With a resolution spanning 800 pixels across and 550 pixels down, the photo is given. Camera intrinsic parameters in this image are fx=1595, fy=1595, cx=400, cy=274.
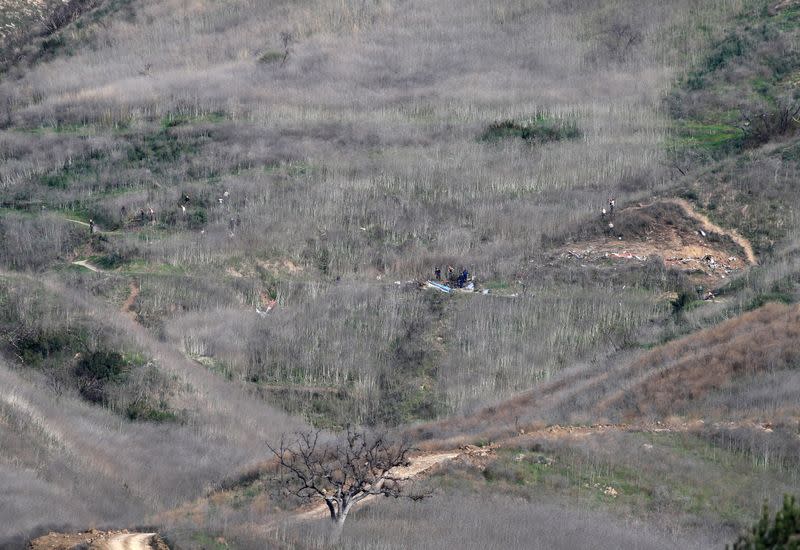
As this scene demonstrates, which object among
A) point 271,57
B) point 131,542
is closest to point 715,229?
point 271,57

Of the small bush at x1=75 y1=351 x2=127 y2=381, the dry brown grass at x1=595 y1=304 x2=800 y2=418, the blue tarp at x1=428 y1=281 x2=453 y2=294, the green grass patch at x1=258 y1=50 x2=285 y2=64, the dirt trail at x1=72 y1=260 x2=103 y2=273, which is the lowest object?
the blue tarp at x1=428 y1=281 x2=453 y2=294

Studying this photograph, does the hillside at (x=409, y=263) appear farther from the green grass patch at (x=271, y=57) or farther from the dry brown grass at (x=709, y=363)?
the green grass patch at (x=271, y=57)

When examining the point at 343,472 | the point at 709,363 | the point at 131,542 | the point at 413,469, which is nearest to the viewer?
the point at 131,542

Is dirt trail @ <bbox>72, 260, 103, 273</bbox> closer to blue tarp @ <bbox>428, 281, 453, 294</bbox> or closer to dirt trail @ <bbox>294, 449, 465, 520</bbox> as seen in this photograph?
blue tarp @ <bbox>428, 281, 453, 294</bbox>

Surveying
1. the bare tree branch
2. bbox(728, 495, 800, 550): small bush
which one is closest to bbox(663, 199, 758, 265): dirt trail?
the bare tree branch

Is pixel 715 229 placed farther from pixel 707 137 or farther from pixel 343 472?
pixel 343 472
